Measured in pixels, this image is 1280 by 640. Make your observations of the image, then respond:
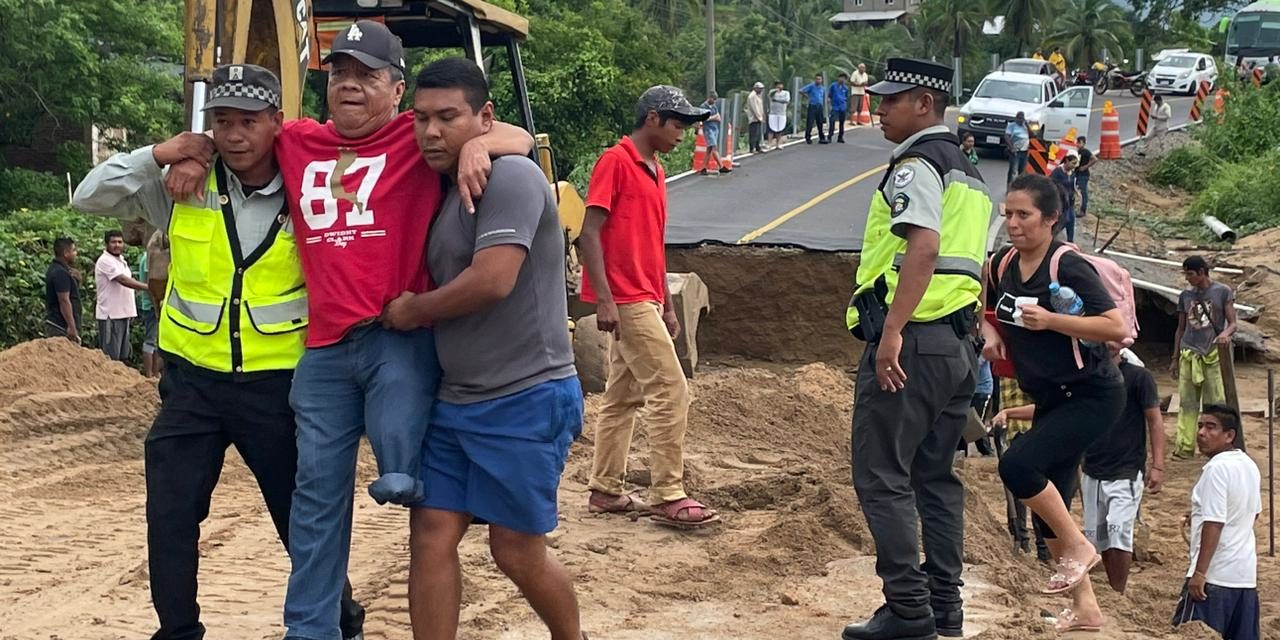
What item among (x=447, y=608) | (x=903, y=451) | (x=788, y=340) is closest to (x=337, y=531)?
(x=447, y=608)

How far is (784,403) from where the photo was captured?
1192 centimetres

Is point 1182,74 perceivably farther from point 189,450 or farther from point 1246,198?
point 189,450

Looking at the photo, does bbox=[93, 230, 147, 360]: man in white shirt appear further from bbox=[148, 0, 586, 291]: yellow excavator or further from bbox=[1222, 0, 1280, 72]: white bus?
bbox=[1222, 0, 1280, 72]: white bus

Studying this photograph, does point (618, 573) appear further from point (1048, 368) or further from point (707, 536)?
point (1048, 368)

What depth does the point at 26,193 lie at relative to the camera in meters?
25.5

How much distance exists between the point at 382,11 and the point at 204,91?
233 centimetres

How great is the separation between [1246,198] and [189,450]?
80.7 feet

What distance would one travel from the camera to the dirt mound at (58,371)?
1198cm

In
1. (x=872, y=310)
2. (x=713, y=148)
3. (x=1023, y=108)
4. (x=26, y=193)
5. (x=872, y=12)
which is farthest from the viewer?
(x=872, y=12)

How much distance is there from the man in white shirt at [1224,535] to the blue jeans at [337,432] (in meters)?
4.35

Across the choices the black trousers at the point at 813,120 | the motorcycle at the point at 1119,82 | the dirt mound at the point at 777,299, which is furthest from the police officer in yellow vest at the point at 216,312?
A: the motorcycle at the point at 1119,82

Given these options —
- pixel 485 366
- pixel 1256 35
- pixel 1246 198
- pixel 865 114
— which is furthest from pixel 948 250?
pixel 1256 35

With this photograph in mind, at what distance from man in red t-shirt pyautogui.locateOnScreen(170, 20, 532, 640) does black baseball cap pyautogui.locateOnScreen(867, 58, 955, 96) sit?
1.62 m

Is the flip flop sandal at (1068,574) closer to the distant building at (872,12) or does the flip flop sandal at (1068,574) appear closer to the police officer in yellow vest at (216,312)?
the police officer in yellow vest at (216,312)
